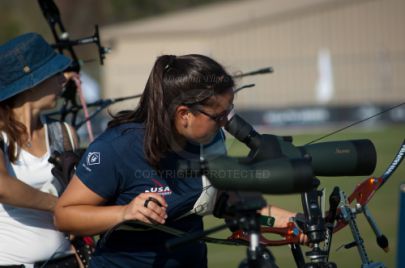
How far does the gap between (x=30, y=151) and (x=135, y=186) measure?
3.37 feet

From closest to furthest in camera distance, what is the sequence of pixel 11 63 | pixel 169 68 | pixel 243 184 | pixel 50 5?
1. pixel 243 184
2. pixel 169 68
3. pixel 11 63
4. pixel 50 5

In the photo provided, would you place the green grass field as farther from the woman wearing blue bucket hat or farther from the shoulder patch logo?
the woman wearing blue bucket hat

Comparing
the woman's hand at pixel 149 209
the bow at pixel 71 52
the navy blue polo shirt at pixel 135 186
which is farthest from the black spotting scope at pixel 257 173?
the bow at pixel 71 52

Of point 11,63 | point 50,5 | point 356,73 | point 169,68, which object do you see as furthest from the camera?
point 356,73

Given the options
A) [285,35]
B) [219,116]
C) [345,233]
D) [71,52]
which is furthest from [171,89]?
[285,35]

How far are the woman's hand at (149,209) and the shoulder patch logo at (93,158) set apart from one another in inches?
13.9

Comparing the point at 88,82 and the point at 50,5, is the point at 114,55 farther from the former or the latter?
the point at 50,5

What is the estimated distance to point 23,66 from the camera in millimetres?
4301

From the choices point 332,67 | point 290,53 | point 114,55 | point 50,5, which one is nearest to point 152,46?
point 114,55

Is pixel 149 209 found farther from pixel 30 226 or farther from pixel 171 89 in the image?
pixel 30 226

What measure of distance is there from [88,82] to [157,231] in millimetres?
25999

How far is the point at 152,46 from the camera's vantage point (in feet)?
118

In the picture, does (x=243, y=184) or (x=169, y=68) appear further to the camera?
(x=169, y=68)

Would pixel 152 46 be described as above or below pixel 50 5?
below
